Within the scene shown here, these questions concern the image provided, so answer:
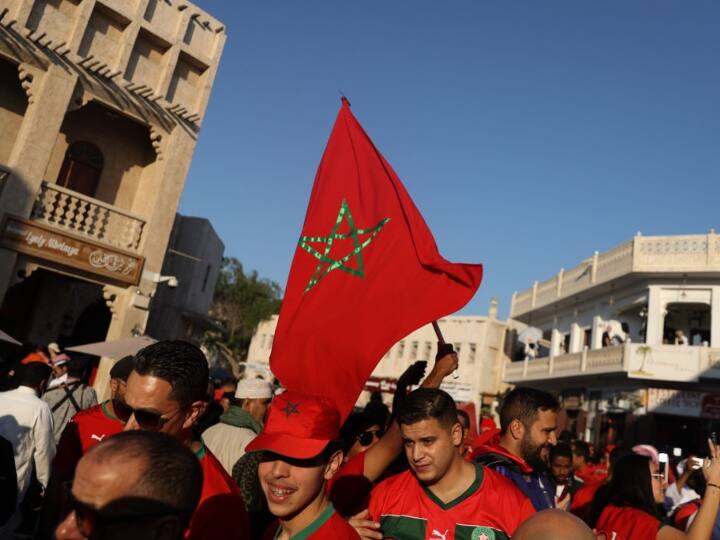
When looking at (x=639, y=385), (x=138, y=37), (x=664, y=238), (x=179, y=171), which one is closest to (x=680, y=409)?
(x=639, y=385)

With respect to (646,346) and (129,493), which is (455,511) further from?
(646,346)

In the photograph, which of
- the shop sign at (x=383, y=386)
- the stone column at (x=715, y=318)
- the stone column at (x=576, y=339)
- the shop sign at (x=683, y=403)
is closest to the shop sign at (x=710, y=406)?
the shop sign at (x=683, y=403)

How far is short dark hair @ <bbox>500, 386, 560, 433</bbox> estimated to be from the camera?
3.58 meters

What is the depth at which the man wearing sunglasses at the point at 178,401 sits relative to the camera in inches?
89.4

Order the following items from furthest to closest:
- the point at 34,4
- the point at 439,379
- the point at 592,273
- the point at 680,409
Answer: the point at 592,273
the point at 680,409
the point at 34,4
the point at 439,379

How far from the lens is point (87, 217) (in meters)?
12.7

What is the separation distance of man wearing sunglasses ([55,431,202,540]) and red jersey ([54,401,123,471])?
1825 mm

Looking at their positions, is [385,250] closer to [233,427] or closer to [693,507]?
[233,427]

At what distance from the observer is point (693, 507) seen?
4.75m

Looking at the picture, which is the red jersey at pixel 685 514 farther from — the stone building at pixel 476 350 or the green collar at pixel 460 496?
the stone building at pixel 476 350

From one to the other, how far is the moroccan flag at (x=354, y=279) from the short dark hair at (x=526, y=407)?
72 cm

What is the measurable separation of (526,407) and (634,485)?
74 centimetres

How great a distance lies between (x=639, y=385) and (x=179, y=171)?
17492mm

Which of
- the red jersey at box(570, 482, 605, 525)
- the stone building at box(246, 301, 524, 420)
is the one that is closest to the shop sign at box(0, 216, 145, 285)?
the red jersey at box(570, 482, 605, 525)
